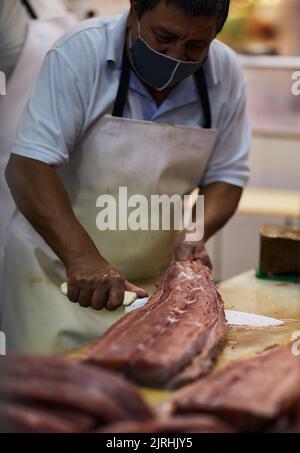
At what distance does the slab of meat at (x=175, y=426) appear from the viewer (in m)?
1.10

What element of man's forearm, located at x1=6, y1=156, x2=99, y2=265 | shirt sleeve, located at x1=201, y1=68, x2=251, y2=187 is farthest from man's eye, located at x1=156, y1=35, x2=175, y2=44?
shirt sleeve, located at x1=201, y1=68, x2=251, y2=187

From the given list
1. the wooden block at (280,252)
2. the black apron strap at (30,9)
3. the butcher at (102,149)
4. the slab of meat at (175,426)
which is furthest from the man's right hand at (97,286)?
the black apron strap at (30,9)

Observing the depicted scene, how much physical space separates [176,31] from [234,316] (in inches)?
29.4

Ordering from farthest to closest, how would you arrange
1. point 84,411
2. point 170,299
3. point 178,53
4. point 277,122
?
1. point 277,122
2. point 178,53
3. point 170,299
4. point 84,411

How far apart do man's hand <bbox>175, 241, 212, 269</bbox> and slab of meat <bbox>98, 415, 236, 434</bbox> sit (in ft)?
3.66

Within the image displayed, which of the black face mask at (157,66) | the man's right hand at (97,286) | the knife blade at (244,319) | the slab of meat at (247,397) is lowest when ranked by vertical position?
the knife blade at (244,319)

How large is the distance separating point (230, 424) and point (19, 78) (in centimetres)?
208

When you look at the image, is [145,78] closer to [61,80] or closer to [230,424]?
[61,80]

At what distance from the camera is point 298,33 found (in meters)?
4.84

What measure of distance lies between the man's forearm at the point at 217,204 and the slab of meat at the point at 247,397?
4.11ft

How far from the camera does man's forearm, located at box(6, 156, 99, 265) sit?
1996mm

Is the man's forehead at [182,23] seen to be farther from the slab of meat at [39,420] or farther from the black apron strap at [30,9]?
the black apron strap at [30,9]

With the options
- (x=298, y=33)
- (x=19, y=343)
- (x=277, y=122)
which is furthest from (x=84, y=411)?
(x=298, y=33)

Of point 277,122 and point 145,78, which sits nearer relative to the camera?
point 145,78
